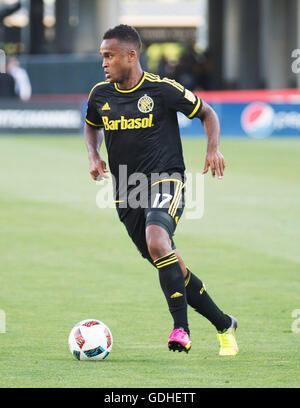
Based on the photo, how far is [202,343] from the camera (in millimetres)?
7355

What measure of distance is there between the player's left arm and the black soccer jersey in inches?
2.8

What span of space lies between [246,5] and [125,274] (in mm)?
37203

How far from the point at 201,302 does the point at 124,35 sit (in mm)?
1845

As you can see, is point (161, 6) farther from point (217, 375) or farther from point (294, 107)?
point (217, 375)

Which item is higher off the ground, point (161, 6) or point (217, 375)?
point (161, 6)

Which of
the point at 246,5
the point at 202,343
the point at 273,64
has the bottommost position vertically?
the point at 202,343

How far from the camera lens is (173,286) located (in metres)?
6.59

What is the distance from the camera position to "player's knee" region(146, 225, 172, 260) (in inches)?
259

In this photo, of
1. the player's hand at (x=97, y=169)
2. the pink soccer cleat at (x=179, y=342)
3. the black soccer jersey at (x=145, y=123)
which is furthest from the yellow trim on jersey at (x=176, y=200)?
the pink soccer cleat at (x=179, y=342)

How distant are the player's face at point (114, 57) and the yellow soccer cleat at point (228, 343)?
72.9 inches
